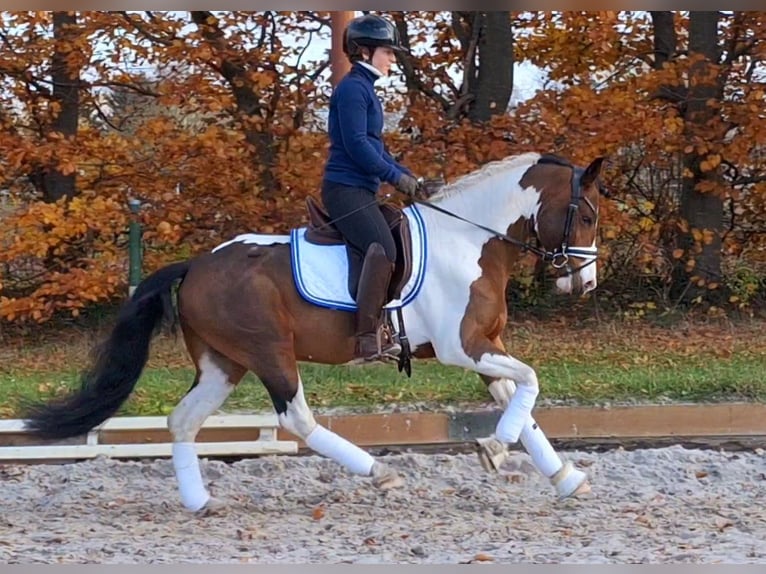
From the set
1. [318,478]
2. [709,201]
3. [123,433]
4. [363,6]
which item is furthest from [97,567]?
[709,201]

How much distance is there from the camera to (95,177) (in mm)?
10805

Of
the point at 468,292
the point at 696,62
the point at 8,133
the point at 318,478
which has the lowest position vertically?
the point at 318,478

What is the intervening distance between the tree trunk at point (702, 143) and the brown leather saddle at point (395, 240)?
572 centimetres

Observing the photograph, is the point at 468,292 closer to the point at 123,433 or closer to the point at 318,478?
the point at 318,478

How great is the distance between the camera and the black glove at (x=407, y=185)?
19.2 feet

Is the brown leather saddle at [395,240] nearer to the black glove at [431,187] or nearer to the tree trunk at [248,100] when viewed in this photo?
the black glove at [431,187]

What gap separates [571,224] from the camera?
5887mm

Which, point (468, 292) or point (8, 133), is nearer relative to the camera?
point (468, 292)

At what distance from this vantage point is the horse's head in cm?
590

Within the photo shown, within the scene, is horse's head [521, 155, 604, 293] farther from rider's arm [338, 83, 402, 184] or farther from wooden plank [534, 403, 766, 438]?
wooden plank [534, 403, 766, 438]

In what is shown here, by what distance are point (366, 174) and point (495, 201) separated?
755 millimetres

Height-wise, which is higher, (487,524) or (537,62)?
(537,62)

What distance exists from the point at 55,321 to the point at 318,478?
19.4ft

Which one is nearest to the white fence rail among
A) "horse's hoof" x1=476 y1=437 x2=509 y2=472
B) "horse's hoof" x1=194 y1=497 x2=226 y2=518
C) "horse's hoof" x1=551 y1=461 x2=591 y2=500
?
"horse's hoof" x1=194 y1=497 x2=226 y2=518
